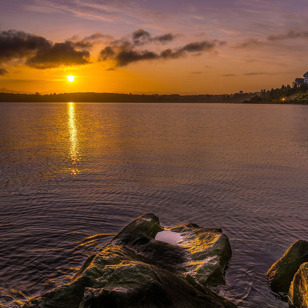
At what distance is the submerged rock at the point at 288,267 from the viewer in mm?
12789

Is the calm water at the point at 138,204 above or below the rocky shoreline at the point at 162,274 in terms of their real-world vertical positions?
below

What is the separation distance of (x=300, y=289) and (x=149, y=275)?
5.64 meters

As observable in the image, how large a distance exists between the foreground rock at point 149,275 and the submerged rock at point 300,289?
8.28 ft

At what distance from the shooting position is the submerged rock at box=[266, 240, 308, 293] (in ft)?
42.0

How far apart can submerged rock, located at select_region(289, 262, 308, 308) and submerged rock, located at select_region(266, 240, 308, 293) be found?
3.12ft

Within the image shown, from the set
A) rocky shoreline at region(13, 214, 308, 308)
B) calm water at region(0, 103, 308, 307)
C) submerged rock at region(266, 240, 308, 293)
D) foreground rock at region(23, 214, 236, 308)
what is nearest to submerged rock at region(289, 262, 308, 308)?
rocky shoreline at region(13, 214, 308, 308)

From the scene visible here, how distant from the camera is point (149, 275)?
9758mm

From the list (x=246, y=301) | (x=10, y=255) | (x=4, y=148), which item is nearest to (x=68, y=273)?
(x=10, y=255)

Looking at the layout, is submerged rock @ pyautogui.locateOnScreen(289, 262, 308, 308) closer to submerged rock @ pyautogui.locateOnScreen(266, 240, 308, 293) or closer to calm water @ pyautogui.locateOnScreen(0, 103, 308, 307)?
calm water @ pyautogui.locateOnScreen(0, 103, 308, 307)

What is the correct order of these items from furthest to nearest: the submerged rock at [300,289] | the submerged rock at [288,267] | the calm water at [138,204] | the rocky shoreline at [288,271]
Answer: the calm water at [138,204] → the submerged rock at [288,267] → the rocky shoreline at [288,271] → the submerged rock at [300,289]

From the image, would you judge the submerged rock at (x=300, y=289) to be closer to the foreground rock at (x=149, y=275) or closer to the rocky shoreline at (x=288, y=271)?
the rocky shoreline at (x=288, y=271)

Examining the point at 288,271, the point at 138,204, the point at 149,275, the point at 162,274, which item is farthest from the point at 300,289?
the point at 138,204

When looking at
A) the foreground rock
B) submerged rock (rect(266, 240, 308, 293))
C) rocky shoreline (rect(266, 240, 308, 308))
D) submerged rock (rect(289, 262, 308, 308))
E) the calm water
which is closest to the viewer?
the foreground rock

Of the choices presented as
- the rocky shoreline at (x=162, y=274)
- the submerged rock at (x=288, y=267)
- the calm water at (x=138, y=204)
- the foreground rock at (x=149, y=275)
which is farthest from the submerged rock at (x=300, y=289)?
the foreground rock at (x=149, y=275)
